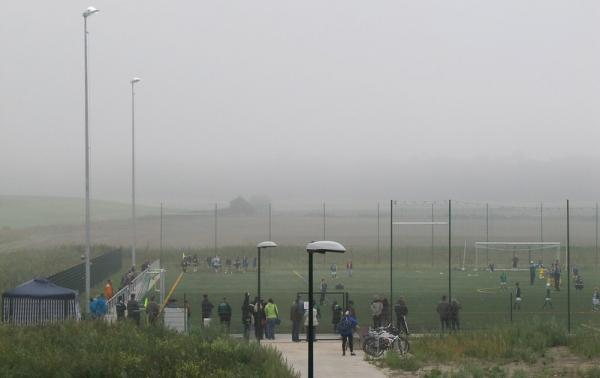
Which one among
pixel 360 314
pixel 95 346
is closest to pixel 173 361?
pixel 95 346

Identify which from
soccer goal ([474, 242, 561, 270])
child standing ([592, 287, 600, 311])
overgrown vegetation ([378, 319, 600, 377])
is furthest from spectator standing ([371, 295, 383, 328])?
soccer goal ([474, 242, 561, 270])

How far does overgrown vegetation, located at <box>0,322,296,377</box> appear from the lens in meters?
17.9

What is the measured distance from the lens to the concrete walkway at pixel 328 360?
23.2 m

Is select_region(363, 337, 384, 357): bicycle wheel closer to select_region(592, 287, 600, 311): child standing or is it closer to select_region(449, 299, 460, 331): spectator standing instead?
select_region(449, 299, 460, 331): spectator standing

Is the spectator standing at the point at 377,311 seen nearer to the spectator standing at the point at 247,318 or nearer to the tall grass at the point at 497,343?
the tall grass at the point at 497,343

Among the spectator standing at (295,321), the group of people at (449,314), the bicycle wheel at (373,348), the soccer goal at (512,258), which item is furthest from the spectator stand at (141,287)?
the soccer goal at (512,258)

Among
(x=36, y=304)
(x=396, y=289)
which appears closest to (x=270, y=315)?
(x=36, y=304)

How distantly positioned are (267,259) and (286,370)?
5654cm

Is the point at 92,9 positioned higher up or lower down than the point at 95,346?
higher up

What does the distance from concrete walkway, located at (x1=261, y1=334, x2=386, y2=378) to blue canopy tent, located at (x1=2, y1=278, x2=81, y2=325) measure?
20.1 feet

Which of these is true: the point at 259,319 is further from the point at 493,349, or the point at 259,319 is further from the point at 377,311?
the point at 493,349

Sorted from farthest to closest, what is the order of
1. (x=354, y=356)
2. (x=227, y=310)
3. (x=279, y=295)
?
(x=279, y=295) → (x=227, y=310) → (x=354, y=356)

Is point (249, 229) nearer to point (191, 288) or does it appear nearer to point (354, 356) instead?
point (191, 288)

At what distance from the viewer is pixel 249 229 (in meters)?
95.3
